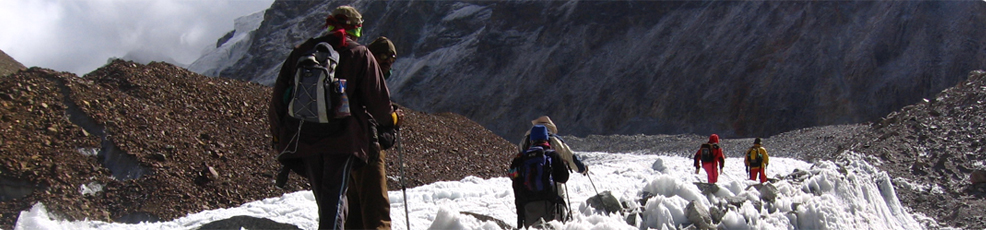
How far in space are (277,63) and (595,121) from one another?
37.6 m

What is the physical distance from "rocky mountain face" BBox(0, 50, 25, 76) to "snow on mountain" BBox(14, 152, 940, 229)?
21.4 m

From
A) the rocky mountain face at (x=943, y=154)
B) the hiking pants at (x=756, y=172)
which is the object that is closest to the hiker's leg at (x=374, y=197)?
the hiking pants at (x=756, y=172)

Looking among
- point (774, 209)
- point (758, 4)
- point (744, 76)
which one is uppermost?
point (758, 4)

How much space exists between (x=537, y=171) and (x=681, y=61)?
40342 millimetres

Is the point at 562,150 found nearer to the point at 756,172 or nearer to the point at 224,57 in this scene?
the point at 756,172

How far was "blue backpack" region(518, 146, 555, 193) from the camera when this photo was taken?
6160mm

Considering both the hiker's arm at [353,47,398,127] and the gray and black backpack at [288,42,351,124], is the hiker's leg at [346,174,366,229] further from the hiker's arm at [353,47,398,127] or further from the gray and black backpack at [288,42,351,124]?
the gray and black backpack at [288,42,351,124]

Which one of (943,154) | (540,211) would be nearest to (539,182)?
(540,211)

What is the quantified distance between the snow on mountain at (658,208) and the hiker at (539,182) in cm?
26

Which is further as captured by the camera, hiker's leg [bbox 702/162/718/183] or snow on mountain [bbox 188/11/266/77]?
snow on mountain [bbox 188/11/266/77]

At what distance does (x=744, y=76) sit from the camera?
137 feet

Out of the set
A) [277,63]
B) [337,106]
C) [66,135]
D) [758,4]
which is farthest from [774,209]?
[277,63]

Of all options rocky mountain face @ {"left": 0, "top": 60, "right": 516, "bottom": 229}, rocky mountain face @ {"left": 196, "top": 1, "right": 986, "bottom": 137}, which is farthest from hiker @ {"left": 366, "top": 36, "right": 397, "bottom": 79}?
rocky mountain face @ {"left": 196, "top": 1, "right": 986, "bottom": 137}

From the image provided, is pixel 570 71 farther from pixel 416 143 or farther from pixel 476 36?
pixel 416 143
